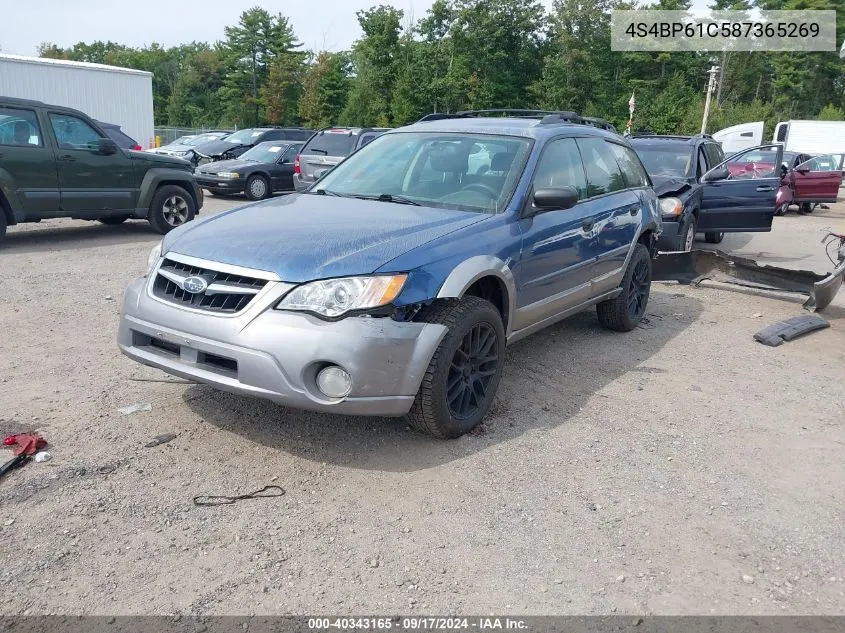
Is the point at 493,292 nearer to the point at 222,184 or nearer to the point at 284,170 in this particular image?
the point at 222,184

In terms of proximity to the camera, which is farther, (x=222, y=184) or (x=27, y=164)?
(x=222, y=184)

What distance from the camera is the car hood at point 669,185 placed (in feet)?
33.2

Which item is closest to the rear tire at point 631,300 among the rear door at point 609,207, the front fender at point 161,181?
the rear door at point 609,207

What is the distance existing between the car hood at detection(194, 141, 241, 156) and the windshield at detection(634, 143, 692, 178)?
1308cm

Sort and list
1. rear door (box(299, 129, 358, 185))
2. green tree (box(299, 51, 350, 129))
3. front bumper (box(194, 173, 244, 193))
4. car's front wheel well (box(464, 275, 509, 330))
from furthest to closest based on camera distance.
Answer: green tree (box(299, 51, 350, 129)) → front bumper (box(194, 173, 244, 193)) → rear door (box(299, 129, 358, 185)) → car's front wheel well (box(464, 275, 509, 330))

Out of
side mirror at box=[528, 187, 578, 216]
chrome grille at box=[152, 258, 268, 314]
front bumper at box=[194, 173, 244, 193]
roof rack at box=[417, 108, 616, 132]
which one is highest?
roof rack at box=[417, 108, 616, 132]

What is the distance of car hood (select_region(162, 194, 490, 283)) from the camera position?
11.8ft

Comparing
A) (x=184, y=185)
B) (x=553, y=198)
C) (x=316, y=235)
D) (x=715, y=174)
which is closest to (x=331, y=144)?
(x=184, y=185)

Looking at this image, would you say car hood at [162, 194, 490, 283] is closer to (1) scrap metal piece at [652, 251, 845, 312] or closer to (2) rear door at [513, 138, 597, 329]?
(2) rear door at [513, 138, 597, 329]

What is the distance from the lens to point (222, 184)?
16.0 metres

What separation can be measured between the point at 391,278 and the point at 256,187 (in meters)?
13.8

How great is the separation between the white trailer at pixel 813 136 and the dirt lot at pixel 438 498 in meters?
35.2

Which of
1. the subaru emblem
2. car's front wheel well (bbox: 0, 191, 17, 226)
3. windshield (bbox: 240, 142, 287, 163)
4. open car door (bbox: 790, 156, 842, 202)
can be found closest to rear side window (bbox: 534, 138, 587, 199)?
the subaru emblem

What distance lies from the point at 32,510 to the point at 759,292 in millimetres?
7814
